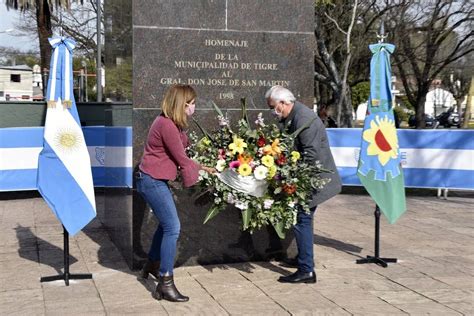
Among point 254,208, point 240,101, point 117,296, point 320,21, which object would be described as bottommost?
point 117,296

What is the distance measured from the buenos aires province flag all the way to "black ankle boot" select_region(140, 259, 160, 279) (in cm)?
272

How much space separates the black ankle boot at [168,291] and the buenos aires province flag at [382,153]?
287cm

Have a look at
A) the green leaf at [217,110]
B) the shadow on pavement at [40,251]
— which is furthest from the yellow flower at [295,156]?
the shadow on pavement at [40,251]

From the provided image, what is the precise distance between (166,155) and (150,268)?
138 centimetres

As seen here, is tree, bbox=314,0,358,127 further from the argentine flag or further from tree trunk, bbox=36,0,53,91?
the argentine flag

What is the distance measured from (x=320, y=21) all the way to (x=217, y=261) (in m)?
16.8

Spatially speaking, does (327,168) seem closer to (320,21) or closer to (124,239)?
(124,239)

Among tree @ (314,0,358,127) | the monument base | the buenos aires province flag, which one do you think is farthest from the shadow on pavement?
tree @ (314,0,358,127)

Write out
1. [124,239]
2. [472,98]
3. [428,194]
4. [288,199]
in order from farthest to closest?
[472,98] < [428,194] < [124,239] < [288,199]

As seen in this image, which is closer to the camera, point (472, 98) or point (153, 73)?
point (153, 73)

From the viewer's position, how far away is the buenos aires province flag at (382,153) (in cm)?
742

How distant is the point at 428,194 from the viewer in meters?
13.8

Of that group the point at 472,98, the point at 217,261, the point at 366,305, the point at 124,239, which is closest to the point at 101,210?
the point at 124,239

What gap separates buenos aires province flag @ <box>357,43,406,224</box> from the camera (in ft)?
24.3
